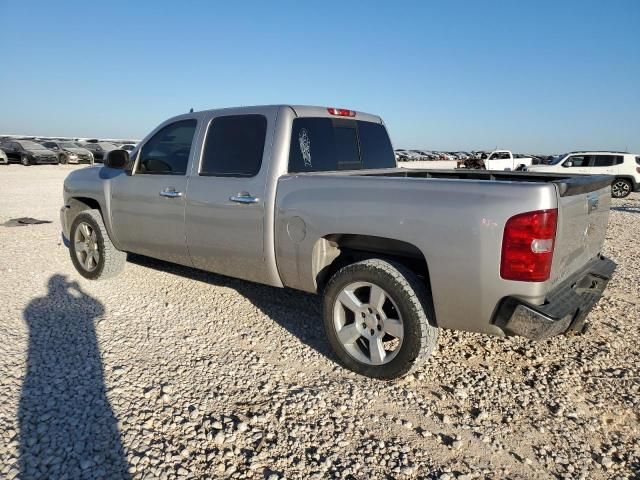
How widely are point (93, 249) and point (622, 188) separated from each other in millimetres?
18154

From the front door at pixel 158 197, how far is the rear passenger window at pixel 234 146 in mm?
263

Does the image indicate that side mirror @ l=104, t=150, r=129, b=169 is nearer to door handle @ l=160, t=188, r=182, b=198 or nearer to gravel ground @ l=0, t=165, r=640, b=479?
door handle @ l=160, t=188, r=182, b=198

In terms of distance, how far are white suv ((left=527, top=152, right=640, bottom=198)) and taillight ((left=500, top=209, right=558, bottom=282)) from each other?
50.0ft

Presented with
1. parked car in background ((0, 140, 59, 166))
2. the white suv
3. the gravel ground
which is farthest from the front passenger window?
parked car in background ((0, 140, 59, 166))

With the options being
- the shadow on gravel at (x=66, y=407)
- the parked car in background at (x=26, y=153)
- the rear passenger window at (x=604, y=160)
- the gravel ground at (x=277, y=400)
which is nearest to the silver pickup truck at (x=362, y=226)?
the gravel ground at (x=277, y=400)

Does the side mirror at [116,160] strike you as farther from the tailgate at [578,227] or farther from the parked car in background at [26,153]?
the parked car in background at [26,153]

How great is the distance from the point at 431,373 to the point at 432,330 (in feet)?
1.65

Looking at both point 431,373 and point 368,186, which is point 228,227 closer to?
point 368,186

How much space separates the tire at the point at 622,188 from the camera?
1638 cm

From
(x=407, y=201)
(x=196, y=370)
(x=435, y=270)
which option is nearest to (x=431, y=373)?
(x=435, y=270)

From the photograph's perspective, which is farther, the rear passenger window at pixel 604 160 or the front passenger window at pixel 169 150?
the rear passenger window at pixel 604 160

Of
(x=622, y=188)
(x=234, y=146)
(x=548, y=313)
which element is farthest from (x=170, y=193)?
(x=622, y=188)

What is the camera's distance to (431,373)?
318cm

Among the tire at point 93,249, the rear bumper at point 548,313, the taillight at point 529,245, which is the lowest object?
the tire at point 93,249
